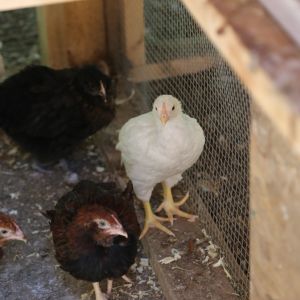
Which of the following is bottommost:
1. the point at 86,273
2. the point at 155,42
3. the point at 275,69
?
the point at 86,273

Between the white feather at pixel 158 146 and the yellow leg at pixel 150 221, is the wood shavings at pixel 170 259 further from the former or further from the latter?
the white feather at pixel 158 146

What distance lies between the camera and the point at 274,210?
141 cm

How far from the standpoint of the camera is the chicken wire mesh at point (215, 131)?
2193 millimetres

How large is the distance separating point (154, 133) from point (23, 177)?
768 millimetres

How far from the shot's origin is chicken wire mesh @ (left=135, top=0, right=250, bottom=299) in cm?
219

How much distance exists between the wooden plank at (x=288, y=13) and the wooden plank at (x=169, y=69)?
3.68ft

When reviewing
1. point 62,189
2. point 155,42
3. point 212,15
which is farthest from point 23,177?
point 212,15

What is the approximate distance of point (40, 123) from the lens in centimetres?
249

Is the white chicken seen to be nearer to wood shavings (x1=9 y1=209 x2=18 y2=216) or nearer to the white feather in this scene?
the white feather

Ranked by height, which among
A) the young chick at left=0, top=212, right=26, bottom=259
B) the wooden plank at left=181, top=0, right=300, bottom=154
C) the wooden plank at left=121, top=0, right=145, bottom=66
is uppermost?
the wooden plank at left=181, top=0, right=300, bottom=154

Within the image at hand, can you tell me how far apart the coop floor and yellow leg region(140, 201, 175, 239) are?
0.08 ft

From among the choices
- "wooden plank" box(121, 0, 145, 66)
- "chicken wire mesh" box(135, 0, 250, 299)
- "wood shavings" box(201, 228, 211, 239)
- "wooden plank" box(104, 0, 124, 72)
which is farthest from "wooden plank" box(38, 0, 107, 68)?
"wood shavings" box(201, 228, 211, 239)

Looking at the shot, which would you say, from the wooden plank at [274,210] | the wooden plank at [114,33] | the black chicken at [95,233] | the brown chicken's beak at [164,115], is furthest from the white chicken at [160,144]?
the wooden plank at [114,33]

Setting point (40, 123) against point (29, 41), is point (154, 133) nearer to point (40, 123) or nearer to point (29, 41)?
point (40, 123)
